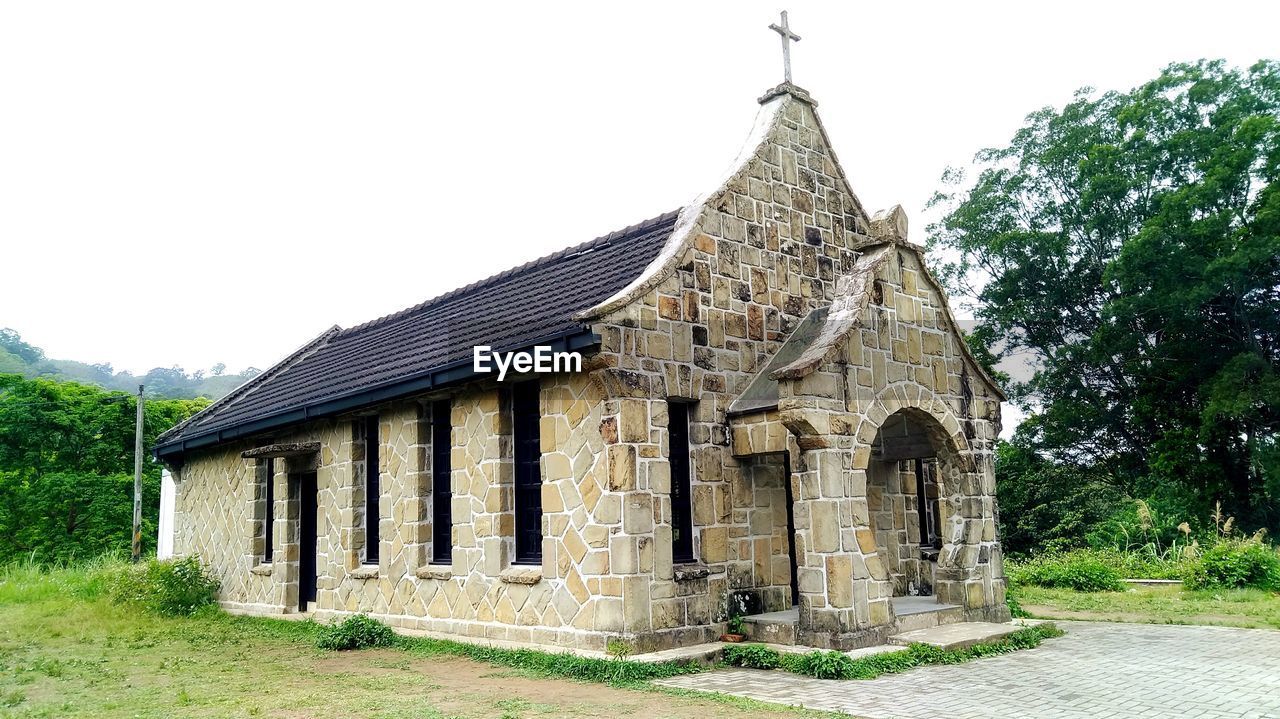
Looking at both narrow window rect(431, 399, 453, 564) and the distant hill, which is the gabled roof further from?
the distant hill

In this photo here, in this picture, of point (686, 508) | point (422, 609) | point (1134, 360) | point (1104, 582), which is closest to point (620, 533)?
point (686, 508)

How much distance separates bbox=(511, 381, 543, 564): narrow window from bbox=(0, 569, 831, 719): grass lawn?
1.49 metres

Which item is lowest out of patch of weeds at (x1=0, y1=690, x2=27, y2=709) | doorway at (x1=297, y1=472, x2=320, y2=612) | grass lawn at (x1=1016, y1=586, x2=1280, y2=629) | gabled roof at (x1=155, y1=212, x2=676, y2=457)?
grass lawn at (x1=1016, y1=586, x2=1280, y2=629)

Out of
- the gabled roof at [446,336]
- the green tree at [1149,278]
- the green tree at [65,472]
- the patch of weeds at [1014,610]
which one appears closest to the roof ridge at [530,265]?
the gabled roof at [446,336]

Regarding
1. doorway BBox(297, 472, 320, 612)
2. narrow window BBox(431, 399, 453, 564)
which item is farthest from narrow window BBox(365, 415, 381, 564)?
doorway BBox(297, 472, 320, 612)

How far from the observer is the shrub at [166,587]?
16.3 m

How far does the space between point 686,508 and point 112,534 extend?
100 ft

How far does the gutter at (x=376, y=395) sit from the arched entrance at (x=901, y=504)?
15.6ft

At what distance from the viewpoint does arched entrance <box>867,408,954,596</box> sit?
12680mm

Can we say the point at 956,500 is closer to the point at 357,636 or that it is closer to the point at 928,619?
the point at 928,619

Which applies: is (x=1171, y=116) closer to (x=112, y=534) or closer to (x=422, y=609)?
(x=422, y=609)

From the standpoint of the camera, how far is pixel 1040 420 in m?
27.7

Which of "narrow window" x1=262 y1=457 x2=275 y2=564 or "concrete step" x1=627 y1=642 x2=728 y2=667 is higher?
"narrow window" x1=262 y1=457 x2=275 y2=564

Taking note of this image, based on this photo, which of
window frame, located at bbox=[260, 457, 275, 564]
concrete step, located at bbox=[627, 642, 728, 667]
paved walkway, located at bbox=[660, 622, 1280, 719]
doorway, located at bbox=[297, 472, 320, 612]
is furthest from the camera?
window frame, located at bbox=[260, 457, 275, 564]
